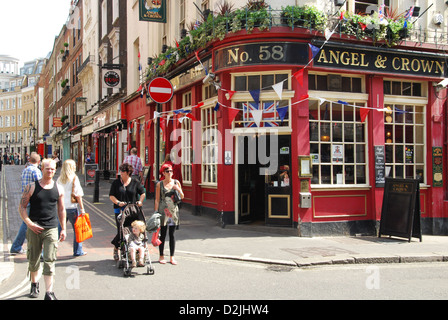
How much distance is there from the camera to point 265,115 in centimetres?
A: 1048

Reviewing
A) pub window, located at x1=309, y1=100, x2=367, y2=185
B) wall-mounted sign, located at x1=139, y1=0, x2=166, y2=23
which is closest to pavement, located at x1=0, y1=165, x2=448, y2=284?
pub window, located at x1=309, y1=100, x2=367, y2=185

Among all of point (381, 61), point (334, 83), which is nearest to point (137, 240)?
point (334, 83)

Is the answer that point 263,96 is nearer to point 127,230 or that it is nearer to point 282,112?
point 282,112

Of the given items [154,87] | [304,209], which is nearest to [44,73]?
[154,87]

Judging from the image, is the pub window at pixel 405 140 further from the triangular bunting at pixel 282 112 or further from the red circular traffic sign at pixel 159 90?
the red circular traffic sign at pixel 159 90

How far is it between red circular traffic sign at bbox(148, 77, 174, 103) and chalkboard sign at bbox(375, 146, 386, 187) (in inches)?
241

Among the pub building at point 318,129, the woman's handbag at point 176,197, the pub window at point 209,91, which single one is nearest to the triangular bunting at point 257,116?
the pub building at point 318,129

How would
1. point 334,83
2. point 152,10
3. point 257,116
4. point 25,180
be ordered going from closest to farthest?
point 25,180
point 257,116
point 334,83
point 152,10

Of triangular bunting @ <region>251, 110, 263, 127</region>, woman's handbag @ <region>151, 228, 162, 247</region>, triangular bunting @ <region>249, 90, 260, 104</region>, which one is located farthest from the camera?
triangular bunting @ <region>249, 90, 260, 104</region>

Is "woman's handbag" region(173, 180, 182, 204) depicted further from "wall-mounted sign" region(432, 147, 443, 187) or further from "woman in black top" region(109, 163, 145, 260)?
"wall-mounted sign" region(432, 147, 443, 187)

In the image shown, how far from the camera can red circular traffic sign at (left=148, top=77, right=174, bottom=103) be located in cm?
1209

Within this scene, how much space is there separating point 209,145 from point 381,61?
522 cm

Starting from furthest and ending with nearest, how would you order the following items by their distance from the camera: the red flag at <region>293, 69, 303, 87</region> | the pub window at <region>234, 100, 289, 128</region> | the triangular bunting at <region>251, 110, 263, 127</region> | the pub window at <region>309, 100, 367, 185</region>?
the pub window at <region>309, 100, 367, 185</region>, the pub window at <region>234, 100, 289, 128</region>, the triangular bunting at <region>251, 110, 263, 127</region>, the red flag at <region>293, 69, 303, 87</region>

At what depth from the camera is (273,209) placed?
10453 mm
